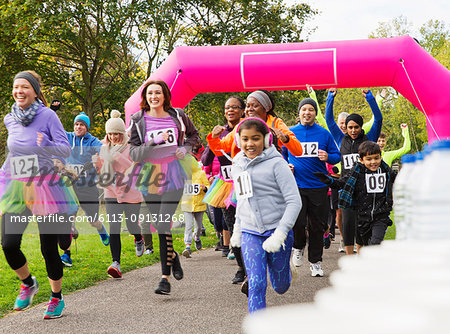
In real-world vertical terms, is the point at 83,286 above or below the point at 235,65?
below

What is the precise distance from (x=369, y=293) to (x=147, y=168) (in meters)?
5.08

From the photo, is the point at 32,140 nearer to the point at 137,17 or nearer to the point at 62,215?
the point at 62,215

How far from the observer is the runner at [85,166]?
8.47 meters

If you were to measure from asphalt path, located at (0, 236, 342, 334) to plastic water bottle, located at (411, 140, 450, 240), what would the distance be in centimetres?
369

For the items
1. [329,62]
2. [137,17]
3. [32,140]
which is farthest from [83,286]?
[137,17]

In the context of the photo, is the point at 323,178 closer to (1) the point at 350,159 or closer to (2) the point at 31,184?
(1) the point at 350,159

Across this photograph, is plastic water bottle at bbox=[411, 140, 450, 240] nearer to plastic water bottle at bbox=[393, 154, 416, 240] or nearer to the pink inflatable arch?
plastic water bottle at bbox=[393, 154, 416, 240]

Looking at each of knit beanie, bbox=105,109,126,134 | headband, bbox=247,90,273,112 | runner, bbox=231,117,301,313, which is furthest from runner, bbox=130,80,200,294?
knit beanie, bbox=105,109,126,134

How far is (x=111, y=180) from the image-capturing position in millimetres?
8039

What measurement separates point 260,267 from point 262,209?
1.44 feet

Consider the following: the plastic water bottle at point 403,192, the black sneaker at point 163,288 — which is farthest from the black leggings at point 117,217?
the plastic water bottle at point 403,192

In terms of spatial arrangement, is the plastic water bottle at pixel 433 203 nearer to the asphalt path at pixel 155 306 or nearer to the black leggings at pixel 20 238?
the asphalt path at pixel 155 306

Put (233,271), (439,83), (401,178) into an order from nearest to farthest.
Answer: (401,178) < (233,271) < (439,83)

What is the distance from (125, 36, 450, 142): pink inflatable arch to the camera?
900cm
